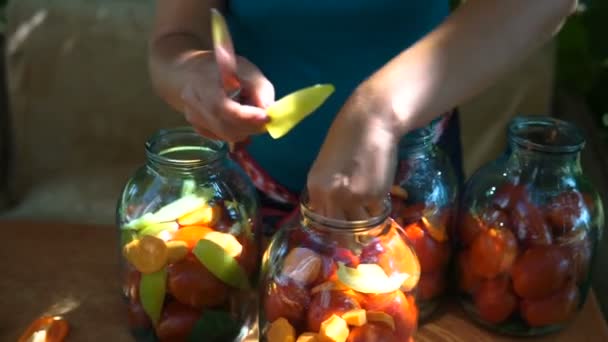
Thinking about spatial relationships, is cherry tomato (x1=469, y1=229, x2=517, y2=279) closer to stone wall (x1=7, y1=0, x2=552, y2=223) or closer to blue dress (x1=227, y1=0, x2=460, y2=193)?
blue dress (x1=227, y1=0, x2=460, y2=193)

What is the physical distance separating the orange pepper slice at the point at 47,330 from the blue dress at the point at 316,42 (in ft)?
0.90

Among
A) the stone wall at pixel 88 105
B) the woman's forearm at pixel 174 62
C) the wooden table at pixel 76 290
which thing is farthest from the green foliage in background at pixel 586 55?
the woman's forearm at pixel 174 62

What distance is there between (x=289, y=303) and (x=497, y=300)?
0.63 feet

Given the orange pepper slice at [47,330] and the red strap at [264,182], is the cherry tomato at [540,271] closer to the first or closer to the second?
the red strap at [264,182]

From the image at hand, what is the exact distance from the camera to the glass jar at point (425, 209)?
64 cm

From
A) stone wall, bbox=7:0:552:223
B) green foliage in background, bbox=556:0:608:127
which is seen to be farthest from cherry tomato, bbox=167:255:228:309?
green foliage in background, bbox=556:0:608:127

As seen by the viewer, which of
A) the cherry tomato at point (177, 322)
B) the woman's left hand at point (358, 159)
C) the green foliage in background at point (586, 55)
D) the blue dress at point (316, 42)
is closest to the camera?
the woman's left hand at point (358, 159)

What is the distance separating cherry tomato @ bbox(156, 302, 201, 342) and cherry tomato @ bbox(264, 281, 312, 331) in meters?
0.07

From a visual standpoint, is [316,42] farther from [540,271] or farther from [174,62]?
[540,271]

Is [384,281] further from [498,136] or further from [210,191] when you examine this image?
[498,136]

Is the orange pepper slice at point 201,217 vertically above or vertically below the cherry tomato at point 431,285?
above

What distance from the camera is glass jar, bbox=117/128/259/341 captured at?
22.6 inches

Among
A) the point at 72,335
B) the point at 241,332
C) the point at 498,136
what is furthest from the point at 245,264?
the point at 498,136

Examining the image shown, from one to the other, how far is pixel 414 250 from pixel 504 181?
0.12 m
